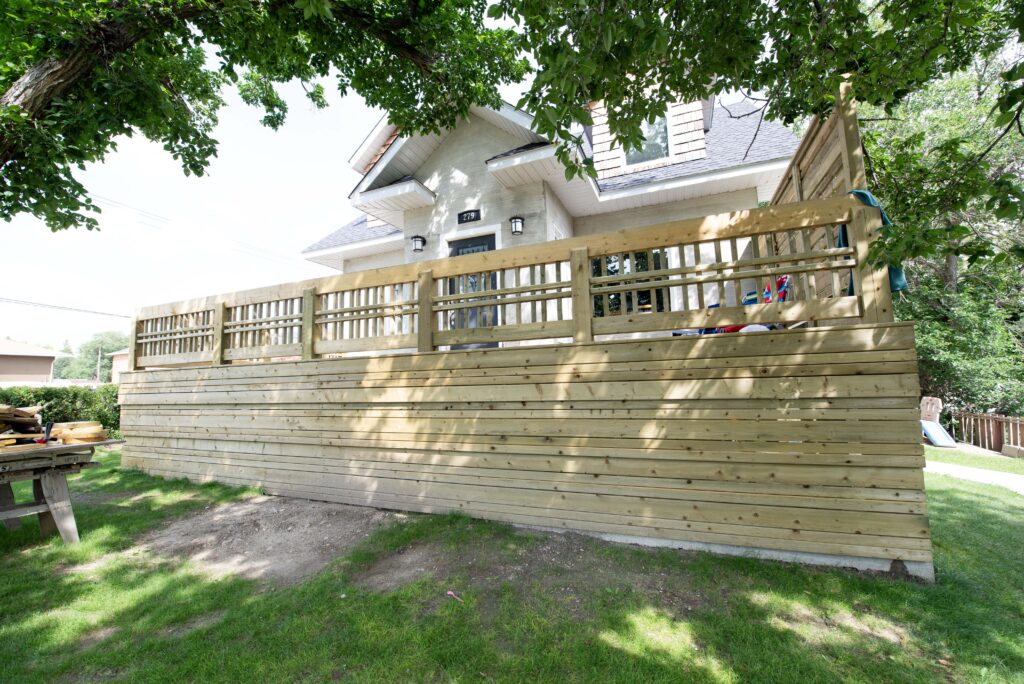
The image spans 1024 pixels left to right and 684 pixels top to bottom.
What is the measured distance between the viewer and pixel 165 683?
2289mm

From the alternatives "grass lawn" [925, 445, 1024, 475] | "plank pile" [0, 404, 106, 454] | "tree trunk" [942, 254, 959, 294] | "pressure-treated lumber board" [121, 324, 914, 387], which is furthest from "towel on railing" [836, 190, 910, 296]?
"tree trunk" [942, 254, 959, 294]

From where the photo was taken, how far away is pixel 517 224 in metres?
7.06

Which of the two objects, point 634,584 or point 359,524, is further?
point 359,524

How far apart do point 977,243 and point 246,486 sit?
6928 mm

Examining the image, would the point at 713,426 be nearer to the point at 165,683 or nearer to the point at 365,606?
the point at 365,606

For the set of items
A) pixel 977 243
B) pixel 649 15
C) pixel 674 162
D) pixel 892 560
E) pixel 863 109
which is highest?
pixel 863 109

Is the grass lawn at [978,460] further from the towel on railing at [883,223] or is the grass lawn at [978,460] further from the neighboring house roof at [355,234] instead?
the neighboring house roof at [355,234]

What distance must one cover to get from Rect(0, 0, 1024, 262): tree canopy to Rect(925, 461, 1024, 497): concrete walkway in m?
5.30

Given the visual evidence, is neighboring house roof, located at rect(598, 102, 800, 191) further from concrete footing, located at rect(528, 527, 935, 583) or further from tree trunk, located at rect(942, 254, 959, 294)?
tree trunk, located at rect(942, 254, 959, 294)

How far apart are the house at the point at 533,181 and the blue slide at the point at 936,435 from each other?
620 cm

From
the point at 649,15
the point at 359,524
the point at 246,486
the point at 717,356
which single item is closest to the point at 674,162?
the point at 649,15

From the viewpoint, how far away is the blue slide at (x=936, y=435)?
9.13 m

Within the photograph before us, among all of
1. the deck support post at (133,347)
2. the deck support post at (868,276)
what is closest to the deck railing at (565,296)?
the deck support post at (868,276)

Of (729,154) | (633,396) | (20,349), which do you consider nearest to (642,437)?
(633,396)
